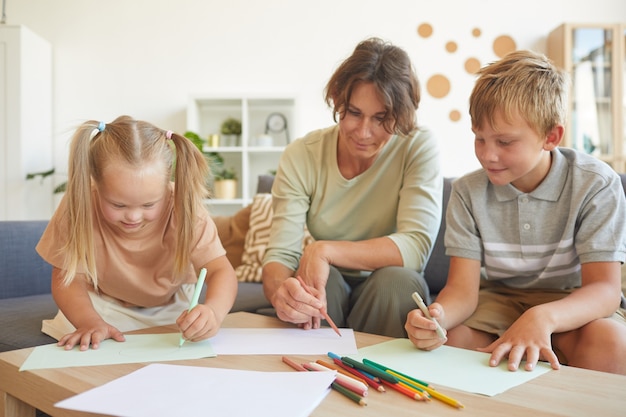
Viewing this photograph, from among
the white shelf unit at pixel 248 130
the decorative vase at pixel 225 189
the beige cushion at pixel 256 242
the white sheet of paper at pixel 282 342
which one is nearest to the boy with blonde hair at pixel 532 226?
the white sheet of paper at pixel 282 342

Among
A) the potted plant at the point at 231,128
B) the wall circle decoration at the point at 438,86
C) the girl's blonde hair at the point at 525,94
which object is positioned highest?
the wall circle decoration at the point at 438,86

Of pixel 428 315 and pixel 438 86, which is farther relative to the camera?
pixel 438 86

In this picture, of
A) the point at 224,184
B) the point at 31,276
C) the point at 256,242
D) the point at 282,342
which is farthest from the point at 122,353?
the point at 224,184

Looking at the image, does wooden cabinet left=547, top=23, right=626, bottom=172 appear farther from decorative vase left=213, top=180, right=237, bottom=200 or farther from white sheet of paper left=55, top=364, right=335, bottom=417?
white sheet of paper left=55, top=364, right=335, bottom=417

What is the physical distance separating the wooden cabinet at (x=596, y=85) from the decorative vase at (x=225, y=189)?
2.33 m

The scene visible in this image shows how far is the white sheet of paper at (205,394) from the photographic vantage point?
65 centimetres

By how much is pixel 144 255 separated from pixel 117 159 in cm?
28

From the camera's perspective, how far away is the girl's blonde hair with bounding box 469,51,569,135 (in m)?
1.14

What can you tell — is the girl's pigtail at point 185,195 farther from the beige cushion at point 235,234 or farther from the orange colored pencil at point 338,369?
the beige cushion at point 235,234

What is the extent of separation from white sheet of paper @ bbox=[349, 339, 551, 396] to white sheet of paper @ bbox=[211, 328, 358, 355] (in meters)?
0.06

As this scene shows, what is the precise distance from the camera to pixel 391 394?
0.73m

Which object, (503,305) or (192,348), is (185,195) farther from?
(503,305)

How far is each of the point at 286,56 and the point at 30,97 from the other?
1776 mm

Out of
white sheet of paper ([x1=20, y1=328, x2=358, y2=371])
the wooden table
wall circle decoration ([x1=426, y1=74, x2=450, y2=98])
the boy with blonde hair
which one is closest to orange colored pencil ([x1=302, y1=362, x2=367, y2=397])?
the wooden table
